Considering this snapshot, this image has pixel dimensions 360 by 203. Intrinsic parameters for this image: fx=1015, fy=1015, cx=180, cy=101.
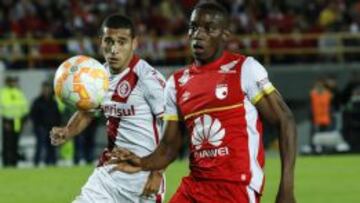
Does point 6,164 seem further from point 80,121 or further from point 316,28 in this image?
point 80,121

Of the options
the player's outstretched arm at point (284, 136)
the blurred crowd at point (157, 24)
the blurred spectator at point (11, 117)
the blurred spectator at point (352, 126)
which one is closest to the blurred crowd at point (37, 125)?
the blurred spectator at point (11, 117)

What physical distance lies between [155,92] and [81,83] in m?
0.58

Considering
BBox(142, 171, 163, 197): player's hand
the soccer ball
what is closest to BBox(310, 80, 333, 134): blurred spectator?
the soccer ball

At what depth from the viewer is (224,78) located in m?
6.27

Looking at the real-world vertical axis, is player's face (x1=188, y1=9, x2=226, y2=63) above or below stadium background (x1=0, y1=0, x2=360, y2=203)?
above

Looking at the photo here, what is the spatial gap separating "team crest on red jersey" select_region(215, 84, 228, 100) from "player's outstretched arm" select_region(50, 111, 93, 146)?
199 centimetres

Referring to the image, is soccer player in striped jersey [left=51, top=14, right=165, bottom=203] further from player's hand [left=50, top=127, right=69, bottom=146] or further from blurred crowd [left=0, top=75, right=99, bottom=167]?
blurred crowd [left=0, top=75, right=99, bottom=167]

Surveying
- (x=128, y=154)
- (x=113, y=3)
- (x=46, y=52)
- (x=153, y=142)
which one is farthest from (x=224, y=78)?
(x=113, y=3)

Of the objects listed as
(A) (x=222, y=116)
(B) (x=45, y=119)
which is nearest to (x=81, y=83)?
(A) (x=222, y=116)

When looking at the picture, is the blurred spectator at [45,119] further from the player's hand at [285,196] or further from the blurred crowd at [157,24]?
the player's hand at [285,196]

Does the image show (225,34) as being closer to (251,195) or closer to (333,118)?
Result: (251,195)

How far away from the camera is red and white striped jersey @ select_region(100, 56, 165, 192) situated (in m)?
7.93

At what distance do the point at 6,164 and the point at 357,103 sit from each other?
833 cm

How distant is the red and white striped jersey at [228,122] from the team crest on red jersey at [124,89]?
1.75 metres
